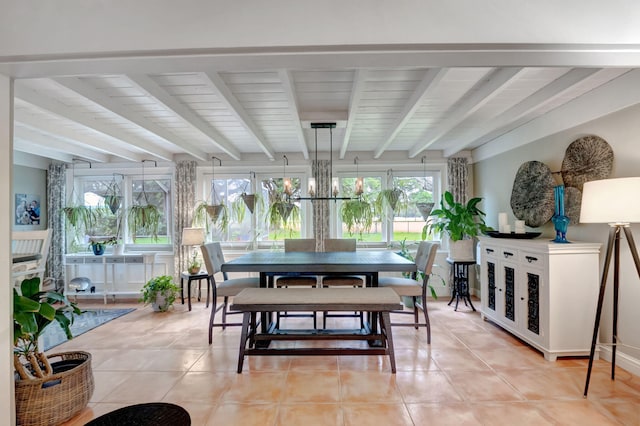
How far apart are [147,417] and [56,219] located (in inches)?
210

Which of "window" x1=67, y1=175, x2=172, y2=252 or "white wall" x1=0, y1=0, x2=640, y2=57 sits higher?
"white wall" x1=0, y1=0, x2=640, y2=57

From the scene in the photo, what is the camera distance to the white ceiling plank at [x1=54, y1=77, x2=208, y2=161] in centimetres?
240

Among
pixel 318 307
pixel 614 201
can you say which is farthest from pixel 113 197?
pixel 614 201

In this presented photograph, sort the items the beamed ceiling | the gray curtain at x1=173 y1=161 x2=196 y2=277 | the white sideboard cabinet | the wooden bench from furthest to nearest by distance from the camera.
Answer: the gray curtain at x1=173 y1=161 x2=196 y2=277 < the white sideboard cabinet < the wooden bench < the beamed ceiling

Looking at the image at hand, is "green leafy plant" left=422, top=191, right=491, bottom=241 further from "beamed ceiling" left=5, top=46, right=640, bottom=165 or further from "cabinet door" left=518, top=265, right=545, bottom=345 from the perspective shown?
"cabinet door" left=518, top=265, right=545, bottom=345

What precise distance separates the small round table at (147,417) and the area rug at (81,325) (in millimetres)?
2318

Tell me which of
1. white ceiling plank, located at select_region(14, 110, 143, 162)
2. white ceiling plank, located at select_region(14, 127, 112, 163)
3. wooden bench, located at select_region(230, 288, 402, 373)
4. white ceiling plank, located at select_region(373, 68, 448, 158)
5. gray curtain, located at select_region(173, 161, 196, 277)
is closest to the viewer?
white ceiling plank, located at select_region(373, 68, 448, 158)

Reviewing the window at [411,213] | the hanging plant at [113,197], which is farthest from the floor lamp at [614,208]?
the hanging plant at [113,197]

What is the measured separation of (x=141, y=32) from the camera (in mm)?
1585

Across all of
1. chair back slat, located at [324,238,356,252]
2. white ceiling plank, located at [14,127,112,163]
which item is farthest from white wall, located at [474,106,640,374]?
white ceiling plank, located at [14,127,112,163]

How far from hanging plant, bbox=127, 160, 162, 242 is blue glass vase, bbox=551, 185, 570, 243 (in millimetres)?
5525

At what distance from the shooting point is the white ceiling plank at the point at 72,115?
8.38 ft

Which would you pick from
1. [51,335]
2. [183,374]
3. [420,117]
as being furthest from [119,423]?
[420,117]

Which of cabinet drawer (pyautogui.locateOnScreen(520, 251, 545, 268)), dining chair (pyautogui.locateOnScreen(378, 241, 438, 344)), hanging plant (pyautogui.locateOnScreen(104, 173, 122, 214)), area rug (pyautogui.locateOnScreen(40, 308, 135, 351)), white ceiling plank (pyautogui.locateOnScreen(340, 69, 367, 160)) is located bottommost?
area rug (pyautogui.locateOnScreen(40, 308, 135, 351))
